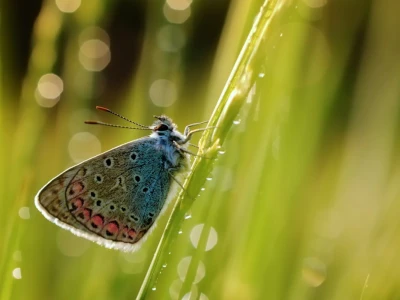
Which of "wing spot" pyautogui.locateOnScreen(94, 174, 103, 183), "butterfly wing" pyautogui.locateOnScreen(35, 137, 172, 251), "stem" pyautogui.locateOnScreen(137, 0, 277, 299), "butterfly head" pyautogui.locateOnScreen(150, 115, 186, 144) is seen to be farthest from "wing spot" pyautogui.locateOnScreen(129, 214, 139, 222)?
"stem" pyautogui.locateOnScreen(137, 0, 277, 299)

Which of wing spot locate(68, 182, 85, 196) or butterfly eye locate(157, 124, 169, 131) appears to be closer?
wing spot locate(68, 182, 85, 196)

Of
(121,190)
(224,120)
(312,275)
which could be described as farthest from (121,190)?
(224,120)

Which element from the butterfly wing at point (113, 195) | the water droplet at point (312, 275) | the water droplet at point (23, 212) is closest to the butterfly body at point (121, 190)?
the butterfly wing at point (113, 195)

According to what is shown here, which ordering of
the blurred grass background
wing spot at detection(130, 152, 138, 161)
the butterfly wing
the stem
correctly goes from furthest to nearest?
1. wing spot at detection(130, 152, 138, 161)
2. the butterfly wing
3. the blurred grass background
4. the stem

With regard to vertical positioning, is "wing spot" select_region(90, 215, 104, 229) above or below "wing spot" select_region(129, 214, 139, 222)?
below

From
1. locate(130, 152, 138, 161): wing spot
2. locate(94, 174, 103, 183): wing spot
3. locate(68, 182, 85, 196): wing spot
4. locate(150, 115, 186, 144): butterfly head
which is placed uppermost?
locate(150, 115, 186, 144): butterfly head

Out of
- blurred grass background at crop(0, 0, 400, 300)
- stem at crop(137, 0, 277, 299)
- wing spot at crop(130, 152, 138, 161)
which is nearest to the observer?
stem at crop(137, 0, 277, 299)

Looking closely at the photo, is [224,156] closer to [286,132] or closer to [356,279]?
[286,132]

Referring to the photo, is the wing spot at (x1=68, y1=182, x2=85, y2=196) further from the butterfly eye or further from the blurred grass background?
the butterfly eye
